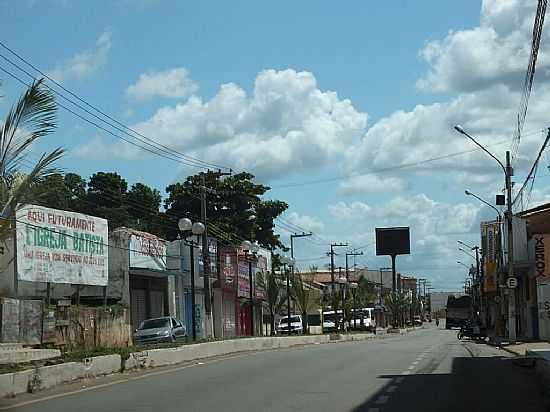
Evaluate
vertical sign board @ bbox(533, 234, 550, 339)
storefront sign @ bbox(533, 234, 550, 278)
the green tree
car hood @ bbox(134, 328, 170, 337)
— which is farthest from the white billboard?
the green tree

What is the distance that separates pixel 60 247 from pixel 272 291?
27.9 meters

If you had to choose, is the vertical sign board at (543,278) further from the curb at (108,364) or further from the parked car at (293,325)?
the parked car at (293,325)

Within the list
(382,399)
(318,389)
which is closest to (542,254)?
(318,389)

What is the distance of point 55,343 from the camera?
2934 cm

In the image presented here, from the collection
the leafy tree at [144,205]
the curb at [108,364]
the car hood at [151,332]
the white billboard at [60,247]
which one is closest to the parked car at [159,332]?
the car hood at [151,332]

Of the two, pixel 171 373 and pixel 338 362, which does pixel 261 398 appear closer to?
pixel 171 373

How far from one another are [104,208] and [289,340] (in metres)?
29.7

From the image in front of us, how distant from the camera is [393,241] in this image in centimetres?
11488

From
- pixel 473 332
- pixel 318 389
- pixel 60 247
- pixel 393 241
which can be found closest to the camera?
pixel 318 389

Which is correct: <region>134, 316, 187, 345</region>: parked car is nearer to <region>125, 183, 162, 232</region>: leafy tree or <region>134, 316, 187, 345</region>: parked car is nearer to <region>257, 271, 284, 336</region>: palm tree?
<region>257, 271, 284, 336</region>: palm tree

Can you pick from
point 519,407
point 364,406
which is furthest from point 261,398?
point 519,407

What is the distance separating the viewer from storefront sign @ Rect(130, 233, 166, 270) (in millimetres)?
42719

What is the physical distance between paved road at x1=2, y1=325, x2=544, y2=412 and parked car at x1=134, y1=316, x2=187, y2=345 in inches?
398

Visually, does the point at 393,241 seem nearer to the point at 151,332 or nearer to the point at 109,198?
the point at 109,198
